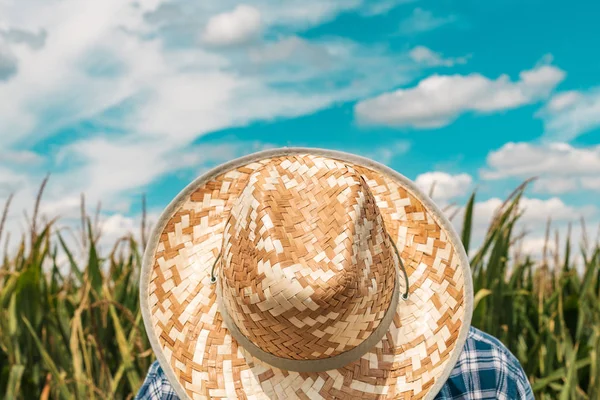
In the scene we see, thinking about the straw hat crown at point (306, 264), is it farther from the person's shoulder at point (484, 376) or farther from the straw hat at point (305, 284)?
the person's shoulder at point (484, 376)

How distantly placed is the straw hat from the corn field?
3.15ft

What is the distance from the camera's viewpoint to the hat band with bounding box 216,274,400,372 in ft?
3.89

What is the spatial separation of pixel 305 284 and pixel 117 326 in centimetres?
145

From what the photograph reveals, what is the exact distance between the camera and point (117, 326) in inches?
90.6

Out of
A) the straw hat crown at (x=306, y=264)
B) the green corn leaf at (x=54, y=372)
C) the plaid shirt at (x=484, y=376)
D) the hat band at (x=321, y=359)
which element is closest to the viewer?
the straw hat crown at (x=306, y=264)

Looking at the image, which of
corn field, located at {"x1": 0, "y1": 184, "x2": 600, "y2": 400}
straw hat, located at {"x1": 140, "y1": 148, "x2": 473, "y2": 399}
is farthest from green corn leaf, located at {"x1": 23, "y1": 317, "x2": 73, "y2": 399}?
straw hat, located at {"x1": 140, "y1": 148, "x2": 473, "y2": 399}

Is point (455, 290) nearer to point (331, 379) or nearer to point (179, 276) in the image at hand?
point (331, 379)

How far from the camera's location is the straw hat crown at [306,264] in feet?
3.51

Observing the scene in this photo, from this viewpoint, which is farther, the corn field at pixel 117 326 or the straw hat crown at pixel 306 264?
the corn field at pixel 117 326

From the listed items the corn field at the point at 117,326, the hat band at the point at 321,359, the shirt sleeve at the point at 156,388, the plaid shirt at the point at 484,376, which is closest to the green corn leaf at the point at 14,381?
the corn field at the point at 117,326

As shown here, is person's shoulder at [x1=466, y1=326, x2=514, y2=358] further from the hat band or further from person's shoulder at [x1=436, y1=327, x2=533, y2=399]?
the hat band

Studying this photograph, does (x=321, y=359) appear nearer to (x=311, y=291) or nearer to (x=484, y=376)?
(x=311, y=291)

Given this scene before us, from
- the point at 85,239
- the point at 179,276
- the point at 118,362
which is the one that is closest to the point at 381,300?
the point at 179,276

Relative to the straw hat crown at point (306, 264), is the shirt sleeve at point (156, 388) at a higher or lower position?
lower
